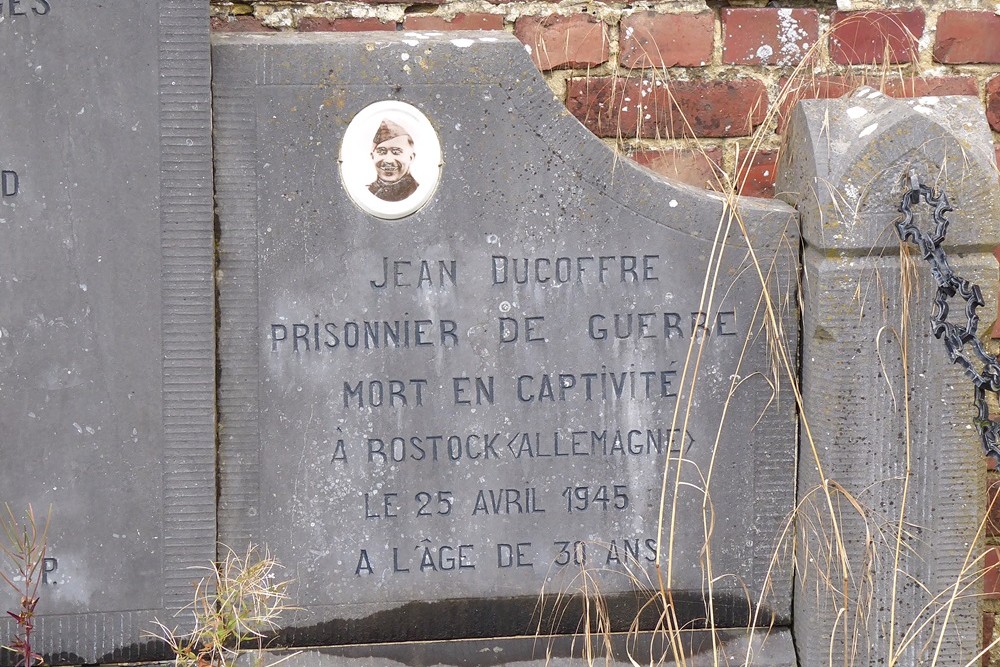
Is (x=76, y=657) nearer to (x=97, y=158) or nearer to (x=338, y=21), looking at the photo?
(x=97, y=158)

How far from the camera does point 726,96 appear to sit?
6.66ft

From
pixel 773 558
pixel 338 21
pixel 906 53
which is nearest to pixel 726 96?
pixel 906 53

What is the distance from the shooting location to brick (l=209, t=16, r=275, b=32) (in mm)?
1958

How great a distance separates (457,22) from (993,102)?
3.55ft

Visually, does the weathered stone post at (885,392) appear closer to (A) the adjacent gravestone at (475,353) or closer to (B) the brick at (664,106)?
(A) the adjacent gravestone at (475,353)

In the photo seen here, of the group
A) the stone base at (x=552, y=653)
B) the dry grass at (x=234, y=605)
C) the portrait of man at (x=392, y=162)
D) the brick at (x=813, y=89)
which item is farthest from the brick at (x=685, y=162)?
the dry grass at (x=234, y=605)

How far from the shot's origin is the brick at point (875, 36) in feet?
6.74

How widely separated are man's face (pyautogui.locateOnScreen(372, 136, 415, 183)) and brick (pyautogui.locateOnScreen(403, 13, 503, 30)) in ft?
1.64

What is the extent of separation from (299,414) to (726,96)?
104 cm

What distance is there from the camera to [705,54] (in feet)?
6.62

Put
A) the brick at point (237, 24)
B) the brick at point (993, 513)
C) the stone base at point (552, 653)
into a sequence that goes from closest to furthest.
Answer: the stone base at point (552, 653) < the brick at point (237, 24) < the brick at point (993, 513)

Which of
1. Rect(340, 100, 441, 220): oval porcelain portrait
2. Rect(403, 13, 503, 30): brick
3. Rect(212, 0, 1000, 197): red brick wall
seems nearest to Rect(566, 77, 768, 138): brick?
Rect(212, 0, 1000, 197): red brick wall

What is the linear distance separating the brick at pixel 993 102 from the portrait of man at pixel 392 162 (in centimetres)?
124

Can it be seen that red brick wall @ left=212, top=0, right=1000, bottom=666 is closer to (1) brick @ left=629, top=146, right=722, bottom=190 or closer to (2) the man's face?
(1) brick @ left=629, top=146, right=722, bottom=190
